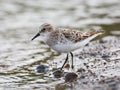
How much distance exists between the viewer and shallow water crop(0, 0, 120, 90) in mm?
8781

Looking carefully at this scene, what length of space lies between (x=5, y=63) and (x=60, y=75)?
1827 mm

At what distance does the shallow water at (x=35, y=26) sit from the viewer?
878cm

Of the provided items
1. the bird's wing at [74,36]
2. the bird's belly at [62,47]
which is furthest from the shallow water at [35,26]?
the bird's wing at [74,36]

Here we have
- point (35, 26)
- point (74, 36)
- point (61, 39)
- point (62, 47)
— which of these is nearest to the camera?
point (62, 47)

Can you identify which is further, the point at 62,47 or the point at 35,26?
the point at 35,26

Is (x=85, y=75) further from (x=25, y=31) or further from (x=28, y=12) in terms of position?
(x=28, y=12)

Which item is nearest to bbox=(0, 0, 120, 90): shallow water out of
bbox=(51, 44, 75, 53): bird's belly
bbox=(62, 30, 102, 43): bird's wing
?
bbox=(51, 44, 75, 53): bird's belly

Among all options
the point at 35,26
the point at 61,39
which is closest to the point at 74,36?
the point at 61,39

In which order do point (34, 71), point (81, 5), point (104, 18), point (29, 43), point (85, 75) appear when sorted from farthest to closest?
point (81, 5)
point (104, 18)
point (29, 43)
point (34, 71)
point (85, 75)

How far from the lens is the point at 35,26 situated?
1345 cm

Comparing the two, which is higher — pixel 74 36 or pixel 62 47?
pixel 74 36

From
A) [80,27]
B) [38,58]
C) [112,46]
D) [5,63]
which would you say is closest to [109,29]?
[80,27]

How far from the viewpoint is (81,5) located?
48.9 feet

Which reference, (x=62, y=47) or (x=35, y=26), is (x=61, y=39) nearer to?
(x=62, y=47)
